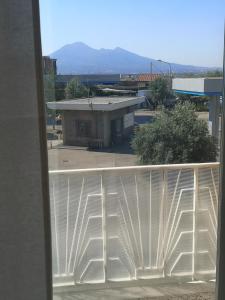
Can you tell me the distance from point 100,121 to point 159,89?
24 centimetres

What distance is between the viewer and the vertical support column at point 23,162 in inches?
Answer: 40.4

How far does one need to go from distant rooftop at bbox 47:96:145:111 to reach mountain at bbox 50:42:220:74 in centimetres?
10

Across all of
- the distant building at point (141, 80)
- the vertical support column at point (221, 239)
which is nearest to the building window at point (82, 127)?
the distant building at point (141, 80)

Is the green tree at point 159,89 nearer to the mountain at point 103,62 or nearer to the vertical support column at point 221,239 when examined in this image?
the mountain at point 103,62

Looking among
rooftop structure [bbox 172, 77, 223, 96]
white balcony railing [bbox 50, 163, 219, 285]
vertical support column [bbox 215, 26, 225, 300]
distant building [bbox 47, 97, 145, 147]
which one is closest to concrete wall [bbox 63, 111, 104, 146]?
distant building [bbox 47, 97, 145, 147]

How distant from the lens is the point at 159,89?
1326 millimetres

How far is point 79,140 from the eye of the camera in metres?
1.29

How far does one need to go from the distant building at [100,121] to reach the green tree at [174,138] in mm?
61

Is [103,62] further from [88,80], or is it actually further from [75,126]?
[75,126]

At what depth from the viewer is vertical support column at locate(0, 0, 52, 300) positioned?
40.4 inches

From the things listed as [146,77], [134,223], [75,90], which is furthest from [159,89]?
[134,223]

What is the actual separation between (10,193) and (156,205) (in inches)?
22.9

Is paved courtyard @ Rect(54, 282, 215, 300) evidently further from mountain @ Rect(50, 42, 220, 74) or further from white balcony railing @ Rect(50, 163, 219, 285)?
mountain @ Rect(50, 42, 220, 74)

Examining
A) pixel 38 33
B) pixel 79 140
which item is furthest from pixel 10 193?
pixel 38 33
